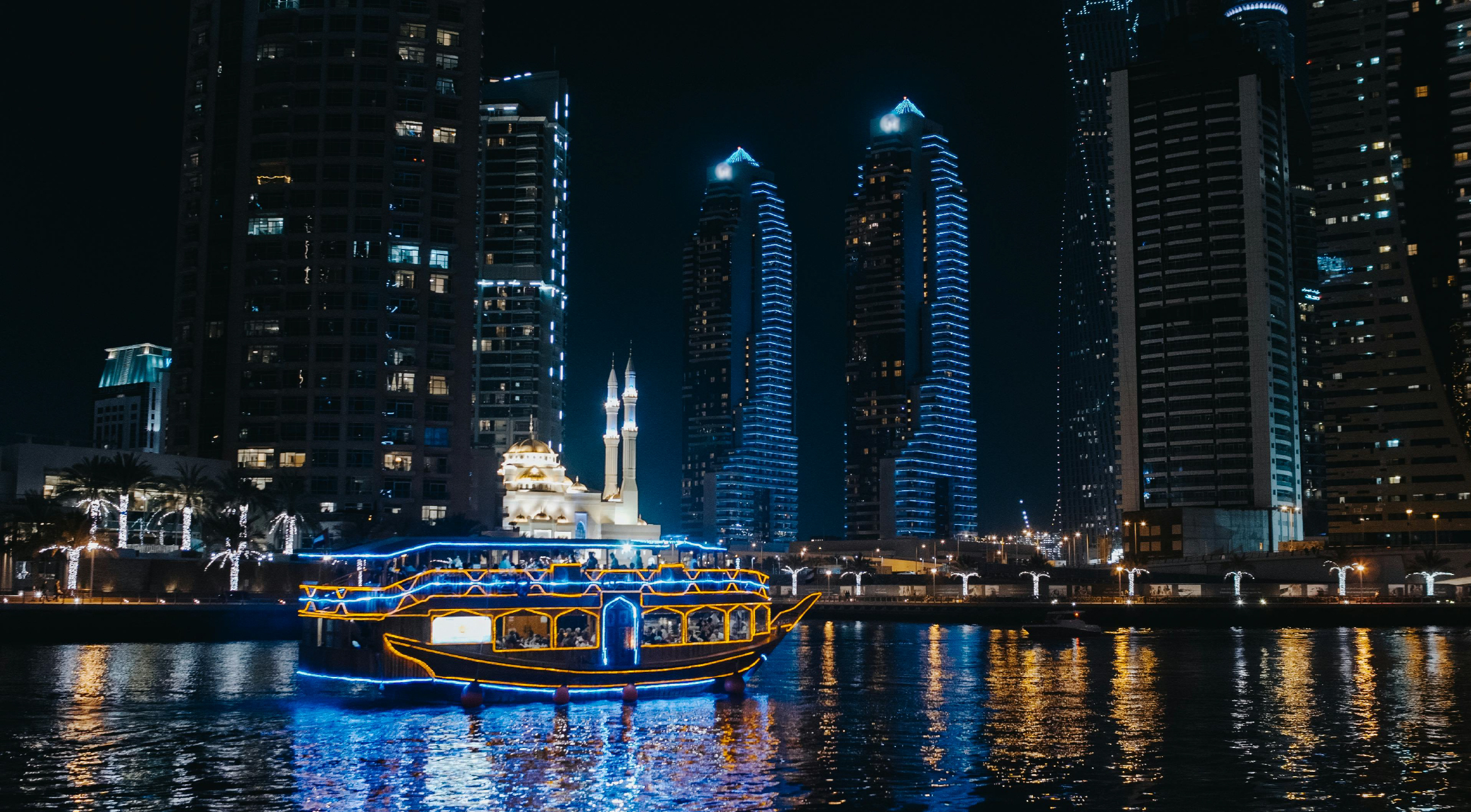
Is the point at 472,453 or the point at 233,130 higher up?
the point at 233,130

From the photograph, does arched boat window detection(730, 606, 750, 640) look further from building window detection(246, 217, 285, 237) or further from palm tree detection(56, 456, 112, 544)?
building window detection(246, 217, 285, 237)

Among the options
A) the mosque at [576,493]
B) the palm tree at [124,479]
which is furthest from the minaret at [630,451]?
the palm tree at [124,479]

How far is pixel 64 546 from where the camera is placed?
10581 centimetres

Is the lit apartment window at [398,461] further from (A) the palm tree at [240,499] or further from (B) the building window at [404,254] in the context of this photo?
(A) the palm tree at [240,499]

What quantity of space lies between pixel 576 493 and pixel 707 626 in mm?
93915

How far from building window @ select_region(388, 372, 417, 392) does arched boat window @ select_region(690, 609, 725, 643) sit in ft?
304

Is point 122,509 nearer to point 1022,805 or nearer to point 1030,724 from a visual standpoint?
point 1030,724

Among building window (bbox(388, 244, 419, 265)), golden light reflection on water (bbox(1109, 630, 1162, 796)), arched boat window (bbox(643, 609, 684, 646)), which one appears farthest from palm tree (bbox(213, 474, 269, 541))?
golden light reflection on water (bbox(1109, 630, 1162, 796))

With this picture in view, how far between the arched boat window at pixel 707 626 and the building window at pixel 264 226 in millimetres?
102300

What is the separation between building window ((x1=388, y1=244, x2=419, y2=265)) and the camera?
499 feet

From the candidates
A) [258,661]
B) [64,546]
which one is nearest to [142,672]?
[258,661]

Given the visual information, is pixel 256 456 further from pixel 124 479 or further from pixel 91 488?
pixel 91 488

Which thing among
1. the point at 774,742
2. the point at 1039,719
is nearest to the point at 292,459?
the point at 1039,719

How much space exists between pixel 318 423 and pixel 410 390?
10550 millimetres
